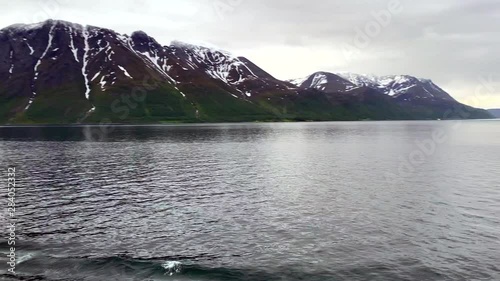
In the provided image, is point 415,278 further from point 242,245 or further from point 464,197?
point 464,197

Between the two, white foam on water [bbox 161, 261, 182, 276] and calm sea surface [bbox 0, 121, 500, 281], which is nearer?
white foam on water [bbox 161, 261, 182, 276]

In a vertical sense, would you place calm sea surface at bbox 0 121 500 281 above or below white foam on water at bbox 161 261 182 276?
above

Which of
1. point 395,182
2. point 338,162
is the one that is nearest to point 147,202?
point 395,182

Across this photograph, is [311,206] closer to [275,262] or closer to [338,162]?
[275,262]

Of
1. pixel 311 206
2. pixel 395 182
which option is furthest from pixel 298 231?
pixel 395 182

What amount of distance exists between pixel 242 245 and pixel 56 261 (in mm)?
16095

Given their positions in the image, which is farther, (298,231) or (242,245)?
(298,231)

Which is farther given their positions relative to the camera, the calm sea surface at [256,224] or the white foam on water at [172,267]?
the calm sea surface at [256,224]

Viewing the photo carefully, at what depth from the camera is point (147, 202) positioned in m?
52.8

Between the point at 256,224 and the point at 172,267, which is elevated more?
the point at 256,224

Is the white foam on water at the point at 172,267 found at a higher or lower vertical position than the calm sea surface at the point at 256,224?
lower

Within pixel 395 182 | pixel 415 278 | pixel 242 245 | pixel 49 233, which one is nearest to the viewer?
pixel 415 278

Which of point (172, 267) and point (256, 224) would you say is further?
point (256, 224)

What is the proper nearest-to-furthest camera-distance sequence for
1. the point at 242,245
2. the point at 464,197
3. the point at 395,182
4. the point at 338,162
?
1. the point at 242,245
2. the point at 464,197
3. the point at 395,182
4. the point at 338,162
